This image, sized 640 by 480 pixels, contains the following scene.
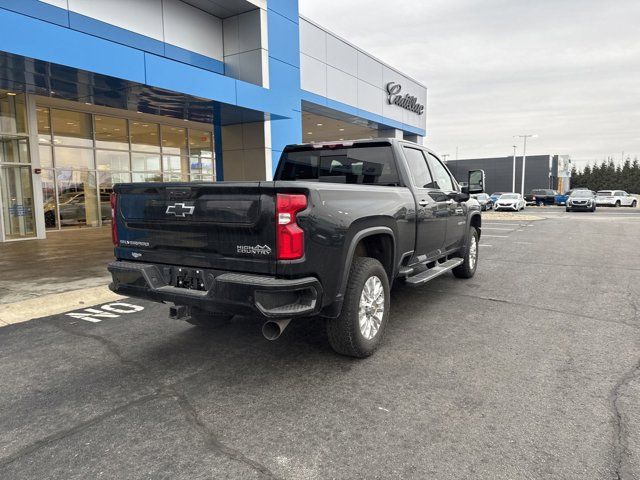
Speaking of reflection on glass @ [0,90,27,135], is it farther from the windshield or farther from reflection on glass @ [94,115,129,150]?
the windshield

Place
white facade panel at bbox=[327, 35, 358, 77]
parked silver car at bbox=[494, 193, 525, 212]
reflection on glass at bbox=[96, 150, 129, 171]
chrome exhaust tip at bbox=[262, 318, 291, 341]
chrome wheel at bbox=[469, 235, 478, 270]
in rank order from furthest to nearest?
parked silver car at bbox=[494, 193, 525, 212] < reflection on glass at bbox=[96, 150, 129, 171] < white facade panel at bbox=[327, 35, 358, 77] < chrome wheel at bbox=[469, 235, 478, 270] < chrome exhaust tip at bbox=[262, 318, 291, 341]

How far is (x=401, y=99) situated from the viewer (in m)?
22.7

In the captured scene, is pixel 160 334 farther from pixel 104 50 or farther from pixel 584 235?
pixel 584 235

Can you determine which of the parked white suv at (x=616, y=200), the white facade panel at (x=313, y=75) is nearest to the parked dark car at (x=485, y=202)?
the parked white suv at (x=616, y=200)

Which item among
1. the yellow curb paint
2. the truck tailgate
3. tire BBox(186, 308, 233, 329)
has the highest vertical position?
the truck tailgate

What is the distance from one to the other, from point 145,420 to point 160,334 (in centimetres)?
194

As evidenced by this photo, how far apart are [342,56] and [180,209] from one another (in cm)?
Answer: 1611

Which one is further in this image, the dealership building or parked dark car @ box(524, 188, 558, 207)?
parked dark car @ box(524, 188, 558, 207)

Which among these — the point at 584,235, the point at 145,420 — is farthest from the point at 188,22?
the point at 584,235

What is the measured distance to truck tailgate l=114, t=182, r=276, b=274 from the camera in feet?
10.7

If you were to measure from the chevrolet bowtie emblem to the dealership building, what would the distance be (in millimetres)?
5152

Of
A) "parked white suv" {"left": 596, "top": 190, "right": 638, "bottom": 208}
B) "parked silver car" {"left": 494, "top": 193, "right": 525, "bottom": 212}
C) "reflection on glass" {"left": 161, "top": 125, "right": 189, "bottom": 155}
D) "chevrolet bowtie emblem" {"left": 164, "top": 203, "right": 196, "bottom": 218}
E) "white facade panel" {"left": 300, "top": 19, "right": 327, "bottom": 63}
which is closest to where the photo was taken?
"chevrolet bowtie emblem" {"left": 164, "top": 203, "right": 196, "bottom": 218}

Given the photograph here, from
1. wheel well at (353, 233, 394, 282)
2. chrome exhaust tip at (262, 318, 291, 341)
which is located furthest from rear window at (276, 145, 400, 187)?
chrome exhaust tip at (262, 318, 291, 341)

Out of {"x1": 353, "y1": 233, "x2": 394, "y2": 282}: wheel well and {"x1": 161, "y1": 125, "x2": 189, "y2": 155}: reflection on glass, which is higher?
{"x1": 161, "y1": 125, "x2": 189, "y2": 155}: reflection on glass
